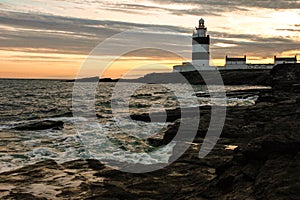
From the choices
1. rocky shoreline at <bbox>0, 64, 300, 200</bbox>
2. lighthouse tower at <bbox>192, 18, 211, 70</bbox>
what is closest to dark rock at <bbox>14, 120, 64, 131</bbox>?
rocky shoreline at <bbox>0, 64, 300, 200</bbox>

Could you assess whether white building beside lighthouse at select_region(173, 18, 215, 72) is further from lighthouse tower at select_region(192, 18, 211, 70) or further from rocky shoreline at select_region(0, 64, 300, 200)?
rocky shoreline at select_region(0, 64, 300, 200)

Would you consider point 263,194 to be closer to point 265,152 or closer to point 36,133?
point 265,152

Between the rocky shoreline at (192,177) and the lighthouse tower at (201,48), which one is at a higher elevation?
the lighthouse tower at (201,48)

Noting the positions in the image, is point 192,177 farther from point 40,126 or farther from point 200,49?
point 200,49

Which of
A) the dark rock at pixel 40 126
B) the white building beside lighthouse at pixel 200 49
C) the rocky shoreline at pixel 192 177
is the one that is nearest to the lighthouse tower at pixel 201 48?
the white building beside lighthouse at pixel 200 49

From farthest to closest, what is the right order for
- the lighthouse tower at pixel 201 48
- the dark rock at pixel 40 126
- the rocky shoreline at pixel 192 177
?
the lighthouse tower at pixel 201 48, the dark rock at pixel 40 126, the rocky shoreline at pixel 192 177

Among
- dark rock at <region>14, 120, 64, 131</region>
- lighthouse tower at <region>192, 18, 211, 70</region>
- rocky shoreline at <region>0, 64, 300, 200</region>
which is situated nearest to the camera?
rocky shoreline at <region>0, 64, 300, 200</region>

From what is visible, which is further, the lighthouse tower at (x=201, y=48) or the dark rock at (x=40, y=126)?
the lighthouse tower at (x=201, y=48)

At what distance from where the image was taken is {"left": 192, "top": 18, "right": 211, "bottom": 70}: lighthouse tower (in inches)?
3061

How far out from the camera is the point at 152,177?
8125mm

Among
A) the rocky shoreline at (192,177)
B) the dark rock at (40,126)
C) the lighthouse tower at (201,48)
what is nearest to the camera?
the rocky shoreline at (192,177)

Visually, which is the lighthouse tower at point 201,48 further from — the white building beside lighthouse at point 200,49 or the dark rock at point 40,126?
the dark rock at point 40,126

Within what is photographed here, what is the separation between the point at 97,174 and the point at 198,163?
2.93m

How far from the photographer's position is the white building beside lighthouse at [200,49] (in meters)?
77.8
